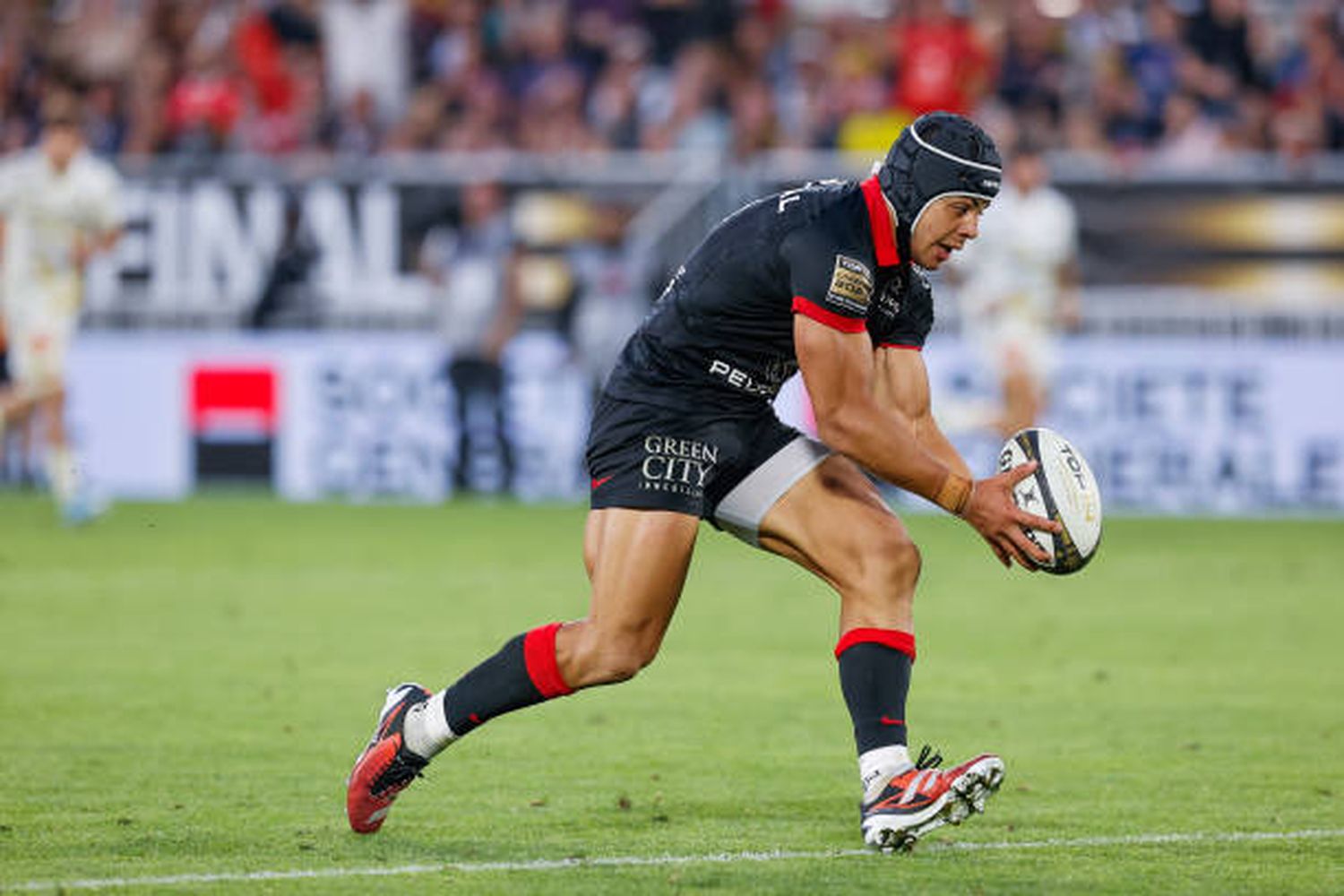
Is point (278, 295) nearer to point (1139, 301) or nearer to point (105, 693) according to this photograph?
point (1139, 301)

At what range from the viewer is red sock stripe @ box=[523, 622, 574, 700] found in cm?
686

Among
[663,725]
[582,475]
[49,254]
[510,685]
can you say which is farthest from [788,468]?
[582,475]

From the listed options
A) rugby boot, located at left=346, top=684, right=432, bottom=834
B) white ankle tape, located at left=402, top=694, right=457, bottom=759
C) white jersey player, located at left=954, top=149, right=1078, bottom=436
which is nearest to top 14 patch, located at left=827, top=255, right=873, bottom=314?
white ankle tape, located at left=402, top=694, right=457, bottom=759

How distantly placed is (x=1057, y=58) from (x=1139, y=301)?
3.63 metres

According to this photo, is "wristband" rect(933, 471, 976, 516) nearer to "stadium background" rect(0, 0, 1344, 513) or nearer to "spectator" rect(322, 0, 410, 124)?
"stadium background" rect(0, 0, 1344, 513)

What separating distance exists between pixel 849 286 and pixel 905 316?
0.74 metres

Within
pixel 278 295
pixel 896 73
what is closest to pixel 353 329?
pixel 278 295

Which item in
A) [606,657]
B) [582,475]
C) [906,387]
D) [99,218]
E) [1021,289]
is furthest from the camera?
[582,475]

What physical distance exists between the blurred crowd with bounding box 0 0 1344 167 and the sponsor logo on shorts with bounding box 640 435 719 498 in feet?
42.8

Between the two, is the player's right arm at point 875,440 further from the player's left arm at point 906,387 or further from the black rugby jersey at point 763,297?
the player's left arm at point 906,387

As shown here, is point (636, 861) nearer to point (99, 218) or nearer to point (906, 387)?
point (906, 387)

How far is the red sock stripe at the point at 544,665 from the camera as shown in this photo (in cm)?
686

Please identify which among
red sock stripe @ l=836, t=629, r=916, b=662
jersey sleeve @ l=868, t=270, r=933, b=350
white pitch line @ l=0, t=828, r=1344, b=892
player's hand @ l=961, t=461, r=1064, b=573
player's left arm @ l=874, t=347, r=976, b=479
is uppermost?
jersey sleeve @ l=868, t=270, r=933, b=350

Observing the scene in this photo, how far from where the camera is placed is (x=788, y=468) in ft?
23.5
